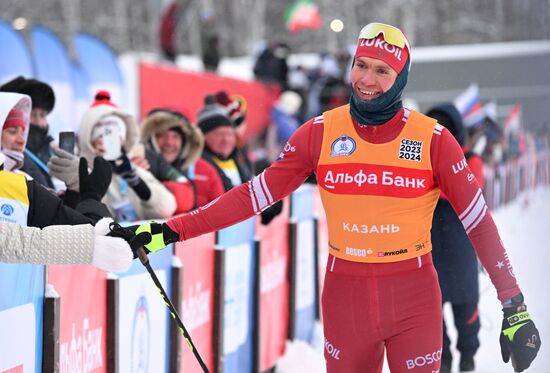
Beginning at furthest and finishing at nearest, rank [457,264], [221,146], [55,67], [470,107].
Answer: [55,67]
[470,107]
[221,146]
[457,264]

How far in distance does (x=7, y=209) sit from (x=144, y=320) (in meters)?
1.32

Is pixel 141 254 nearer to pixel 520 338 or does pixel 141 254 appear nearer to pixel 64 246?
pixel 64 246

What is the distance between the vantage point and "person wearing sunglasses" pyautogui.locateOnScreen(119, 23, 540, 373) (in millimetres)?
4012

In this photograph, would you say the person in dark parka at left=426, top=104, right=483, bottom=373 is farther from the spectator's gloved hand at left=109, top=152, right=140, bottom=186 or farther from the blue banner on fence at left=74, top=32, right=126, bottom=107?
the blue banner on fence at left=74, top=32, right=126, bottom=107

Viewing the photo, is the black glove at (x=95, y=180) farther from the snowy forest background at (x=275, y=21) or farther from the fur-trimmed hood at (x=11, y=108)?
the snowy forest background at (x=275, y=21)

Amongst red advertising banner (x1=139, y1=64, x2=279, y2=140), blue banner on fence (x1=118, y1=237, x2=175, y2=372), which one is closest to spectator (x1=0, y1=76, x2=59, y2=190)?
blue banner on fence (x1=118, y1=237, x2=175, y2=372)

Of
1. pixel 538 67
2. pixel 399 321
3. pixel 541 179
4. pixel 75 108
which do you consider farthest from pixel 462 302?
pixel 538 67

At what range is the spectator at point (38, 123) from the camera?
543 centimetres

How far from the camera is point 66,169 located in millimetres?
4941

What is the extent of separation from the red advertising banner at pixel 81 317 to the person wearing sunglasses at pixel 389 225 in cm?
36

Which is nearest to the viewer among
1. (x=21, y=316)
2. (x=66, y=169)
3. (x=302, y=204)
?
(x=21, y=316)

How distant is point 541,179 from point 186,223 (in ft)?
87.1

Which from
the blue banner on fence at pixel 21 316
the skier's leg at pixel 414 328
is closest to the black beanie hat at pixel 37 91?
the blue banner on fence at pixel 21 316

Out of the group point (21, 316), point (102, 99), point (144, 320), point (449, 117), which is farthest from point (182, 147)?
point (21, 316)
